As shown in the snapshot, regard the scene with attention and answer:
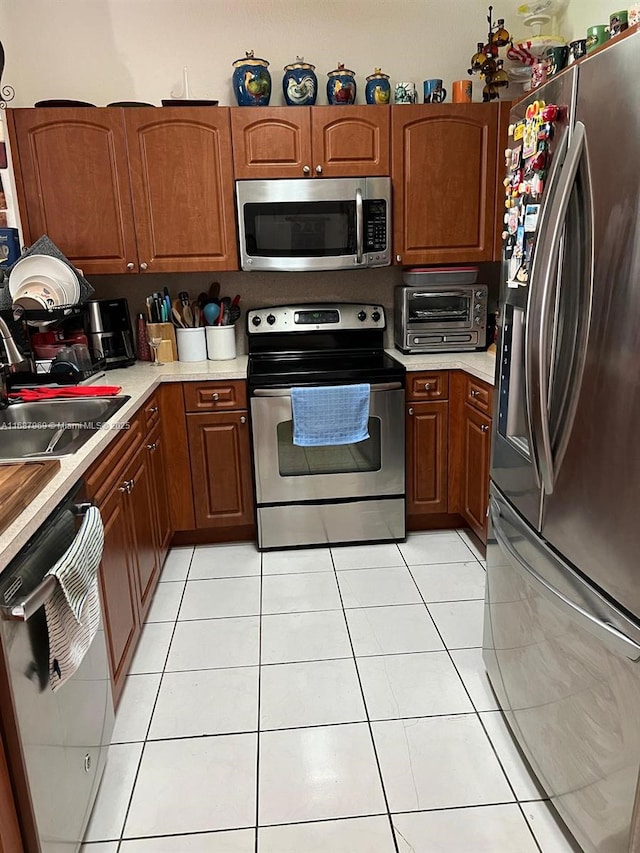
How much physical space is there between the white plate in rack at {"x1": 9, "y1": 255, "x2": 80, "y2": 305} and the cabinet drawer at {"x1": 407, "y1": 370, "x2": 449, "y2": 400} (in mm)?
1572

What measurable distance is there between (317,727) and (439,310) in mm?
2054

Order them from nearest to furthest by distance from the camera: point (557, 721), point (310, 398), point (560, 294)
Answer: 1. point (560, 294)
2. point (557, 721)
3. point (310, 398)

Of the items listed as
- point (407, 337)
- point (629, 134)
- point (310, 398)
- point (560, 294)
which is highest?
point (629, 134)

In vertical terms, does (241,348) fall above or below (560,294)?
below

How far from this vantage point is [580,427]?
1.28 m

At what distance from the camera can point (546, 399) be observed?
4.41 feet

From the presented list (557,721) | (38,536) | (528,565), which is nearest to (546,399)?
(528,565)

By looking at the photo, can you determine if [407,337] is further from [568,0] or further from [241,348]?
[568,0]

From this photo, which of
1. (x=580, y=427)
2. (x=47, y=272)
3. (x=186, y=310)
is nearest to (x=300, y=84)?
(x=186, y=310)

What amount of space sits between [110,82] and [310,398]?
1.88 m

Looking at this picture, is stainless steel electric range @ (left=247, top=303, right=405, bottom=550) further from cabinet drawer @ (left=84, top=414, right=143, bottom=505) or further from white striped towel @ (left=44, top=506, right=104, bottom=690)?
white striped towel @ (left=44, top=506, right=104, bottom=690)

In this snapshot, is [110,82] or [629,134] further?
[110,82]

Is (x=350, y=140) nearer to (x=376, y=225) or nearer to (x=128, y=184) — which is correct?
(x=376, y=225)

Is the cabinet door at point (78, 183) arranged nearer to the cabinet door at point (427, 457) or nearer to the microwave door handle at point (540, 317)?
the cabinet door at point (427, 457)
